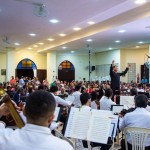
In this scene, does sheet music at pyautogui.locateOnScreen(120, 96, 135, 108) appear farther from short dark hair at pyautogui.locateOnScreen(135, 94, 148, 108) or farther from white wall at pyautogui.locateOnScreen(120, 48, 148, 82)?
white wall at pyautogui.locateOnScreen(120, 48, 148, 82)

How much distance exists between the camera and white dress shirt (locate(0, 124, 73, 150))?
1321 mm

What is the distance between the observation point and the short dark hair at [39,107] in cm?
139

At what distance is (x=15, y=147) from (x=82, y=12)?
6.30 metres

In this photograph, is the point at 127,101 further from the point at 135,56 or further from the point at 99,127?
the point at 135,56

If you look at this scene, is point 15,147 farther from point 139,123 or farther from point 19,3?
point 19,3

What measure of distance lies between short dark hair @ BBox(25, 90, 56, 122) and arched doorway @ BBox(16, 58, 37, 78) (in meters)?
19.0

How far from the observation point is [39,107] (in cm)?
139

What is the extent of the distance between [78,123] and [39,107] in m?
1.71

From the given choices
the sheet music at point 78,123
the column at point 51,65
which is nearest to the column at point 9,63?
the column at point 51,65

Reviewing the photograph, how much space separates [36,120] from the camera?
A: 1.38m

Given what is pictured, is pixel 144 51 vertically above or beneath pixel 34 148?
above

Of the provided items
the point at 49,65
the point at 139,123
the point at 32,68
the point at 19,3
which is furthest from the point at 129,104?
the point at 32,68

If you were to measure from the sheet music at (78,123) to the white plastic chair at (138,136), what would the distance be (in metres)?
0.80

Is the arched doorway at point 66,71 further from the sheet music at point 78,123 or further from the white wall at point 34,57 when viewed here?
the sheet music at point 78,123
